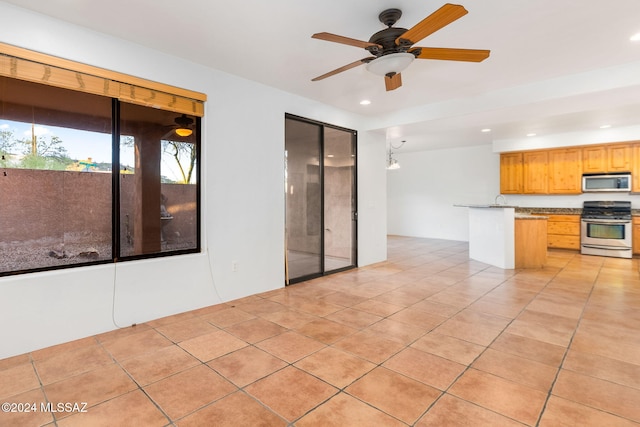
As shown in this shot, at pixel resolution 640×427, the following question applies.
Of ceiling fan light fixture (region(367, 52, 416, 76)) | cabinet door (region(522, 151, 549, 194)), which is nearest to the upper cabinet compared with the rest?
cabinet door (region(522, 151, 549, 194))

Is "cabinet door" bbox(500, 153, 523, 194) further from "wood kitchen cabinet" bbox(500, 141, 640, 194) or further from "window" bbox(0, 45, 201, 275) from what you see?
"window" bbox(0, 45, 201, 275)

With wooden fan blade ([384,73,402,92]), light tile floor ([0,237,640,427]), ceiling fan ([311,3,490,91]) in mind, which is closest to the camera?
light tile floor ([0,237,640,427])

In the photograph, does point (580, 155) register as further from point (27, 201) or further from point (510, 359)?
point (27, 201)

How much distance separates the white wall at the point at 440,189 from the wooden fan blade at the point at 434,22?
7.09 meters

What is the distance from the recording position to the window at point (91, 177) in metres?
2.64

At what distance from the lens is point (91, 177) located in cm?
300

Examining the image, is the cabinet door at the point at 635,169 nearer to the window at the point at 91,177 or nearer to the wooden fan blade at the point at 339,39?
the wooden fan blade at the point at 339,39

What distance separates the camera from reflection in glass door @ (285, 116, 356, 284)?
4777 mm

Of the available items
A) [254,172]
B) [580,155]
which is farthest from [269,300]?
[580,155]

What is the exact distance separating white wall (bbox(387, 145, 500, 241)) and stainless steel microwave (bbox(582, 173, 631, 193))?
179 cm

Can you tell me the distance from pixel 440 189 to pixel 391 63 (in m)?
7.39

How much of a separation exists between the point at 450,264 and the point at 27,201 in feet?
19.7

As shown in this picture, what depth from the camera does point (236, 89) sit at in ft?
12.8

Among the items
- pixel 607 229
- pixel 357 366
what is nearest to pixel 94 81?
pixel 357 366
